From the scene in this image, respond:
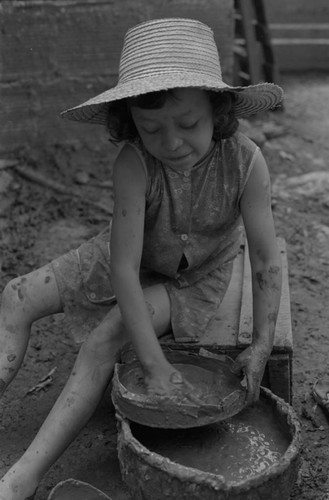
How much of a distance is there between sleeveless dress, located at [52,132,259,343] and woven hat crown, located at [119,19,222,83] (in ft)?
0.87

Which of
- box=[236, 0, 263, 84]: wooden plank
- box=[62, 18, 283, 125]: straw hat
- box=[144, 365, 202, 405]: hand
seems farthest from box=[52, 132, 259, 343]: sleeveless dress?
box=[236, 0, 263, 84]: wooden plank

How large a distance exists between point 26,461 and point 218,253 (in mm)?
932

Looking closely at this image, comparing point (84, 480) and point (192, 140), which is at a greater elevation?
point (192, 140)

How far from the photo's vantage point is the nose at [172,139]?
2.25m

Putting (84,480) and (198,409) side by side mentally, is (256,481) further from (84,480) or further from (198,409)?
(84,480)

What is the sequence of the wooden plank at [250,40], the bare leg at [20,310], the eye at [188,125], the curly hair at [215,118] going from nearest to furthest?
the eye at [188,125], the curly hair at [215,118], the bare leg at [20,310], the wooden plank at [250,40]

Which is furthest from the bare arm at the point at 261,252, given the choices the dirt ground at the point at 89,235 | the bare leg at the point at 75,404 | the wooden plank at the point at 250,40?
the wooden plank at the point at 250,40

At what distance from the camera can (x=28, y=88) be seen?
4.68 m

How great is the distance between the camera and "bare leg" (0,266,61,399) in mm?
2656

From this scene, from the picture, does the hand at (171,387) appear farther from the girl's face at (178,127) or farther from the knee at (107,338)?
the girl's face at (178,127)

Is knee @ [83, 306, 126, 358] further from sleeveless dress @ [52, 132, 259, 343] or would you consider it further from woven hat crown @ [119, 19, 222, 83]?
woven hat crown @ [119, 19, 222, 83]

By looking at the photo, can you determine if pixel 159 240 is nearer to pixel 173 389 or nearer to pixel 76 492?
pixel 173 389

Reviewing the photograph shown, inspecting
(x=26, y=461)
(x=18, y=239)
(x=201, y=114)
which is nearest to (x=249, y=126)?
(x=18, y=239)

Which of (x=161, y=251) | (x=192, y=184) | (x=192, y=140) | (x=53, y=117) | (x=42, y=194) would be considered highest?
(x=192, y=140)
